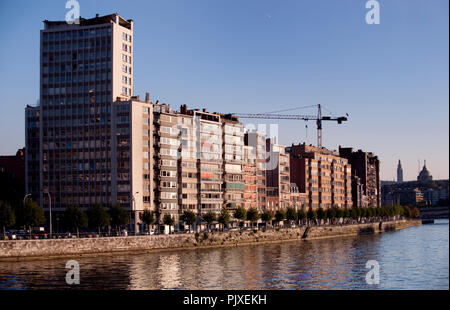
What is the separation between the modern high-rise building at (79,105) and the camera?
461ft

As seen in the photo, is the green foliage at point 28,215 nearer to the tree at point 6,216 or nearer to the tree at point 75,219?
the tree at point 75,219

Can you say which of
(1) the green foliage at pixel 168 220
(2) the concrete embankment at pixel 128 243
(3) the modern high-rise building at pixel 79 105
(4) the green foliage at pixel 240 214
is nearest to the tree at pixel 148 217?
(1) the green foliage at pixel 168 220

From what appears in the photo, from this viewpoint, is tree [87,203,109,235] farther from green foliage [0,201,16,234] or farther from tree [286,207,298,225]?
tree [286,207,298,225]

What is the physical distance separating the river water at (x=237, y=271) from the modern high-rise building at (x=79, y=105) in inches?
1547

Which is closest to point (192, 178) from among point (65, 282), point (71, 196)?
point (71, 196)

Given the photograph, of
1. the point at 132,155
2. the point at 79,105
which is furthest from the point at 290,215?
the point at 79,105

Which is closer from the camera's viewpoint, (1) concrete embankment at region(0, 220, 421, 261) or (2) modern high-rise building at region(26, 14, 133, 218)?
(1) concrete embankment at region(0, 220, 421, 261)

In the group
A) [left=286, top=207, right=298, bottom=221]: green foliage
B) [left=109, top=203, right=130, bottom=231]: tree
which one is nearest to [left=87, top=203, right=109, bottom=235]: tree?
[left=109, top=203, right=130, bottom=231]: tree

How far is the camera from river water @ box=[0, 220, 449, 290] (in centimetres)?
6450

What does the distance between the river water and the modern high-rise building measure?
3930 centimetres

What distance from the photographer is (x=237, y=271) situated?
77750 millimetres

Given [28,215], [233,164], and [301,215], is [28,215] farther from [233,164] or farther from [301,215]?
[301,215]
